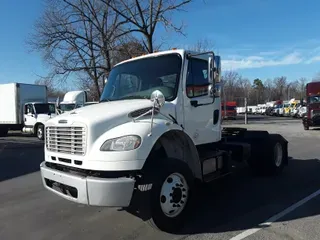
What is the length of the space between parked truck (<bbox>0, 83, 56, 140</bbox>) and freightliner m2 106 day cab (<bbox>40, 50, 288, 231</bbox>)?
16.1m

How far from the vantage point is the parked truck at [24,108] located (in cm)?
2078

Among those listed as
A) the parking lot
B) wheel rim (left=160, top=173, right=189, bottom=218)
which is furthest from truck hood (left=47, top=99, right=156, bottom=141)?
the parking lot

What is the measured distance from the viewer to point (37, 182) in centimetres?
799

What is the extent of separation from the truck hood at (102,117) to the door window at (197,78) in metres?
0.84

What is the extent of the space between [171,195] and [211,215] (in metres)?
0.98

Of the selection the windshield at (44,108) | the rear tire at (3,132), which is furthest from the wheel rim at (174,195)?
the rear tire at (3,132)

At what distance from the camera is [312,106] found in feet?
72.3

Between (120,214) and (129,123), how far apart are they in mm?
1716

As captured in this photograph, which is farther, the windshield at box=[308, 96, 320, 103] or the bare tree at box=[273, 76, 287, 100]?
the bare tree at box=[273, 76, 287, 100]

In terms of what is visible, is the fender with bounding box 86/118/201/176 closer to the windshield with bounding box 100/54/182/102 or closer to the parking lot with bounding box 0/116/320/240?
the windshield with bounding box 100/54/182/102

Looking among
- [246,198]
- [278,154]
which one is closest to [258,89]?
[278,154]

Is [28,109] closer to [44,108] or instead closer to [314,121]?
[44,108]

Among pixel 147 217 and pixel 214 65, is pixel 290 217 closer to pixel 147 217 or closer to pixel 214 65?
pixel 147 217

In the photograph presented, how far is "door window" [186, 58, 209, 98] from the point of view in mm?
5426
